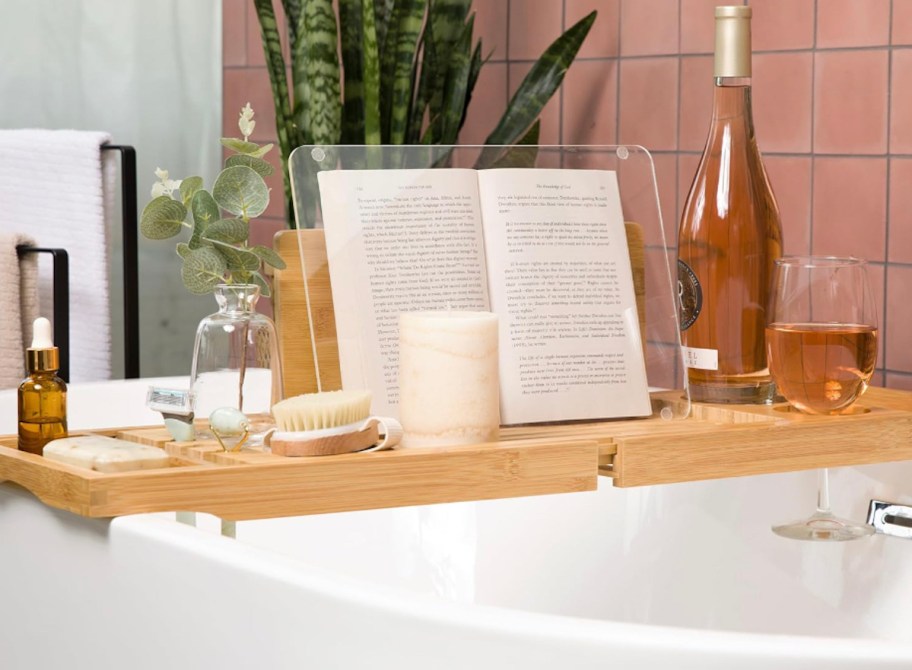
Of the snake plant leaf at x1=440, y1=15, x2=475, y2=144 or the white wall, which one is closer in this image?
the snake plant leaf at x1=440, y1=15, x2=475, y2=144

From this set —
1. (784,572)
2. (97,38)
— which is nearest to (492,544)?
(784,572)

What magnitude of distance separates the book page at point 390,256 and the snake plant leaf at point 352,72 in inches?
33.9

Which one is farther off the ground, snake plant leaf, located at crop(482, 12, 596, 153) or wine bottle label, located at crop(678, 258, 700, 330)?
snake plant leaf, located at crop(482, 12, 596, 153)

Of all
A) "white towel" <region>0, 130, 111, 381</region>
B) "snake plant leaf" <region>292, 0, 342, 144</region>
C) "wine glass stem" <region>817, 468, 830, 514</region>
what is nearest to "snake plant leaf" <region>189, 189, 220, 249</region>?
"wine glass stem" <region>817, 468, 830, 514</region>

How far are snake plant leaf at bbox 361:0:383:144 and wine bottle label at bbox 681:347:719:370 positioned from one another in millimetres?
784

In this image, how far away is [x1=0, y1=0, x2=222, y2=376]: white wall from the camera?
2402mm

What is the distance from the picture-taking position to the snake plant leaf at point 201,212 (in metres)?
0.95

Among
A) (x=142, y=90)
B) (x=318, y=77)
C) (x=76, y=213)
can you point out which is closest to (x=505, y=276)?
(x=318, y=77)

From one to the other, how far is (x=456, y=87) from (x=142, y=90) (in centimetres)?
91

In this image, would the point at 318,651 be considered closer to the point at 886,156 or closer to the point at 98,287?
the point at 886,156

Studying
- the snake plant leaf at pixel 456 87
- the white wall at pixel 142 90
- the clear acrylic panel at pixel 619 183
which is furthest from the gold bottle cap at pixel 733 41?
the white wall at pixel 142 90

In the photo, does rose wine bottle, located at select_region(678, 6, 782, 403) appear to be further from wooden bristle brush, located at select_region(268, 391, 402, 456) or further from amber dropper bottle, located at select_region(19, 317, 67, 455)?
amber dropper bottle, located at select_region(19, 317, 67, 455)

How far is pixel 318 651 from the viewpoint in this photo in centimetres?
72

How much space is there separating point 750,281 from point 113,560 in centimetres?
58
